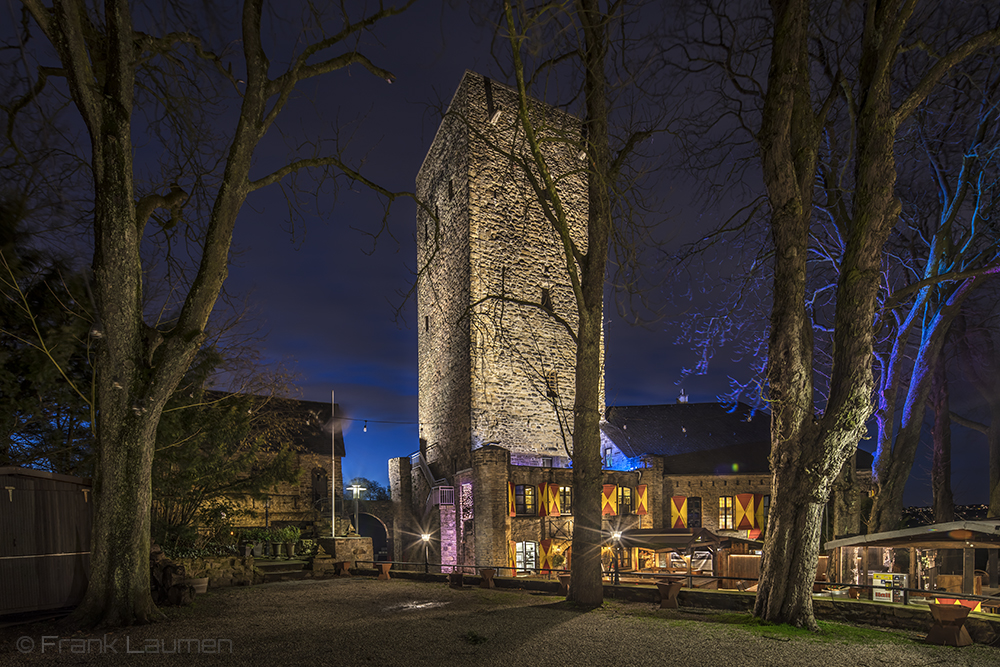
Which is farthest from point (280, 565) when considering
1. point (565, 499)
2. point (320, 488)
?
point (320, 488)

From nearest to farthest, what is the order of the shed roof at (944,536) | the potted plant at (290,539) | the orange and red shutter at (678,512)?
1. the shed roof at (944,536)
2. the potted plant at (290,539)
3. the orange and red shutter at (678,512)

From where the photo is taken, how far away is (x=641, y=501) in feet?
77.9

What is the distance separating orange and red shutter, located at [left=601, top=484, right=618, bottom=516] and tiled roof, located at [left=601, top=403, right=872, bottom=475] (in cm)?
275

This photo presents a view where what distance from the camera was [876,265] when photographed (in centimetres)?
717

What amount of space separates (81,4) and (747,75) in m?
8.68

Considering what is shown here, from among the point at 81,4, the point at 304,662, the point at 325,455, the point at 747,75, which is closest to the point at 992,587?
the point at 747,75

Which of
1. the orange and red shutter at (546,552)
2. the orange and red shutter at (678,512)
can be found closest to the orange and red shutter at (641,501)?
the orange and red shutter at (678,512)

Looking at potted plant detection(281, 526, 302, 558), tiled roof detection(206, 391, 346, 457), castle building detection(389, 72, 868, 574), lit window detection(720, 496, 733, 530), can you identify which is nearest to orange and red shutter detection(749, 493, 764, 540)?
castle building detection(389, 72, 868, 574)

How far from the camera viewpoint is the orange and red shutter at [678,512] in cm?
2359

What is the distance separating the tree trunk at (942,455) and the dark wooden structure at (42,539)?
16.9m

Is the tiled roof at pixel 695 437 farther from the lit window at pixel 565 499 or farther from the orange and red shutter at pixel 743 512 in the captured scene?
the lit window at pixel 565 499

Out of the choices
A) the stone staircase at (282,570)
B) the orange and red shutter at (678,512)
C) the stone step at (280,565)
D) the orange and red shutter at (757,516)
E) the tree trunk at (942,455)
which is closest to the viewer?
the stone staircase at (282,570)

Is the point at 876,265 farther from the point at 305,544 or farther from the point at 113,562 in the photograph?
the point at 305,544

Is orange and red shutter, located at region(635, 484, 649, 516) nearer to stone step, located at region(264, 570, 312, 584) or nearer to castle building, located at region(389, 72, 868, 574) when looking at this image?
castle building, located at region(389, 72, 868, 574)
